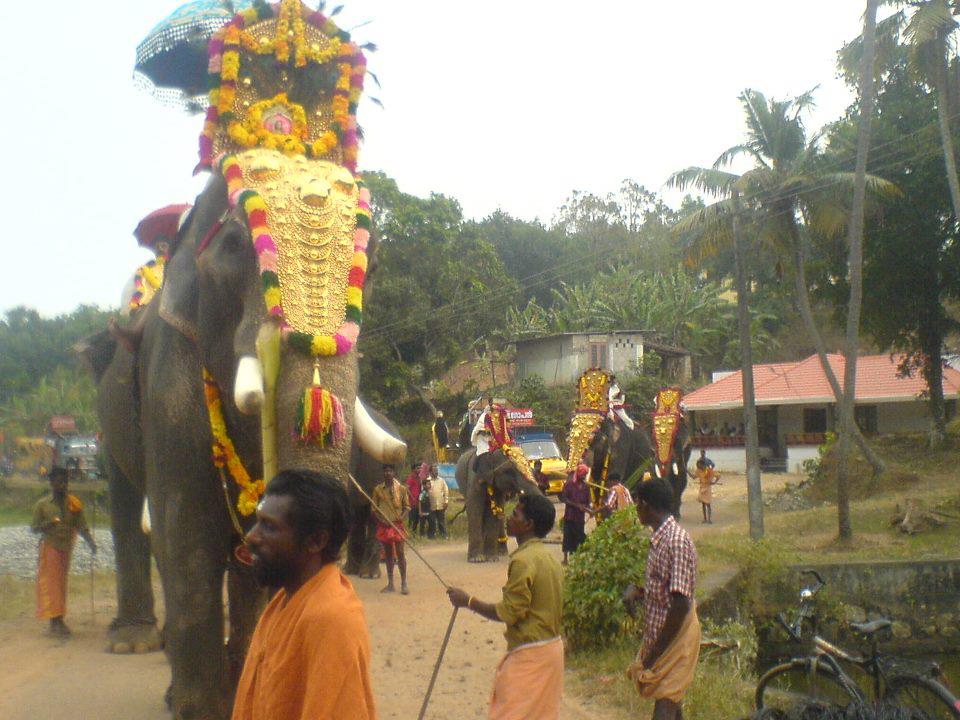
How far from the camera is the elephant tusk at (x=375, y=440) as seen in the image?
4312 mm

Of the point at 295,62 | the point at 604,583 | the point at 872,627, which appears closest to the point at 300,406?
the point at 295,62

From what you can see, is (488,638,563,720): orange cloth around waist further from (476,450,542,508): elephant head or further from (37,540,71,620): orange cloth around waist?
(476,450,542,508): elephant head

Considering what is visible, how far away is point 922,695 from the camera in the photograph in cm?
692

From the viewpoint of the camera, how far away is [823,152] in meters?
24.6

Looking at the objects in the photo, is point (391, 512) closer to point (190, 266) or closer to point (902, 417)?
point (190, 266)

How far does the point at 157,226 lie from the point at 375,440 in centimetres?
509

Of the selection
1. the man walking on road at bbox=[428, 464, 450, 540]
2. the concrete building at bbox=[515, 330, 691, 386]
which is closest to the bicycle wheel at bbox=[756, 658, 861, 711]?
the man walking on road at bbox=[428, 464, 450, 540]

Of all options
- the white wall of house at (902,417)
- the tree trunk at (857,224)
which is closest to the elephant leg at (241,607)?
the tree trunk at (857,224)

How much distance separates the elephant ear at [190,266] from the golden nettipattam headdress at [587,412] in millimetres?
10162

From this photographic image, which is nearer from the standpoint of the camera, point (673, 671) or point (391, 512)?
point (673, 671)

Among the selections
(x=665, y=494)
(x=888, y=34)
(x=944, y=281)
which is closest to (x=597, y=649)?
(x=665, y=494)

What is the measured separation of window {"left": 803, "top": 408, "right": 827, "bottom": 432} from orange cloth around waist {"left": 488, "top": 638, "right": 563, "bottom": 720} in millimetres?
34398

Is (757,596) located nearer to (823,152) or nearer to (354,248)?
(354,248)

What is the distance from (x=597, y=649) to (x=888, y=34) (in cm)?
1703
